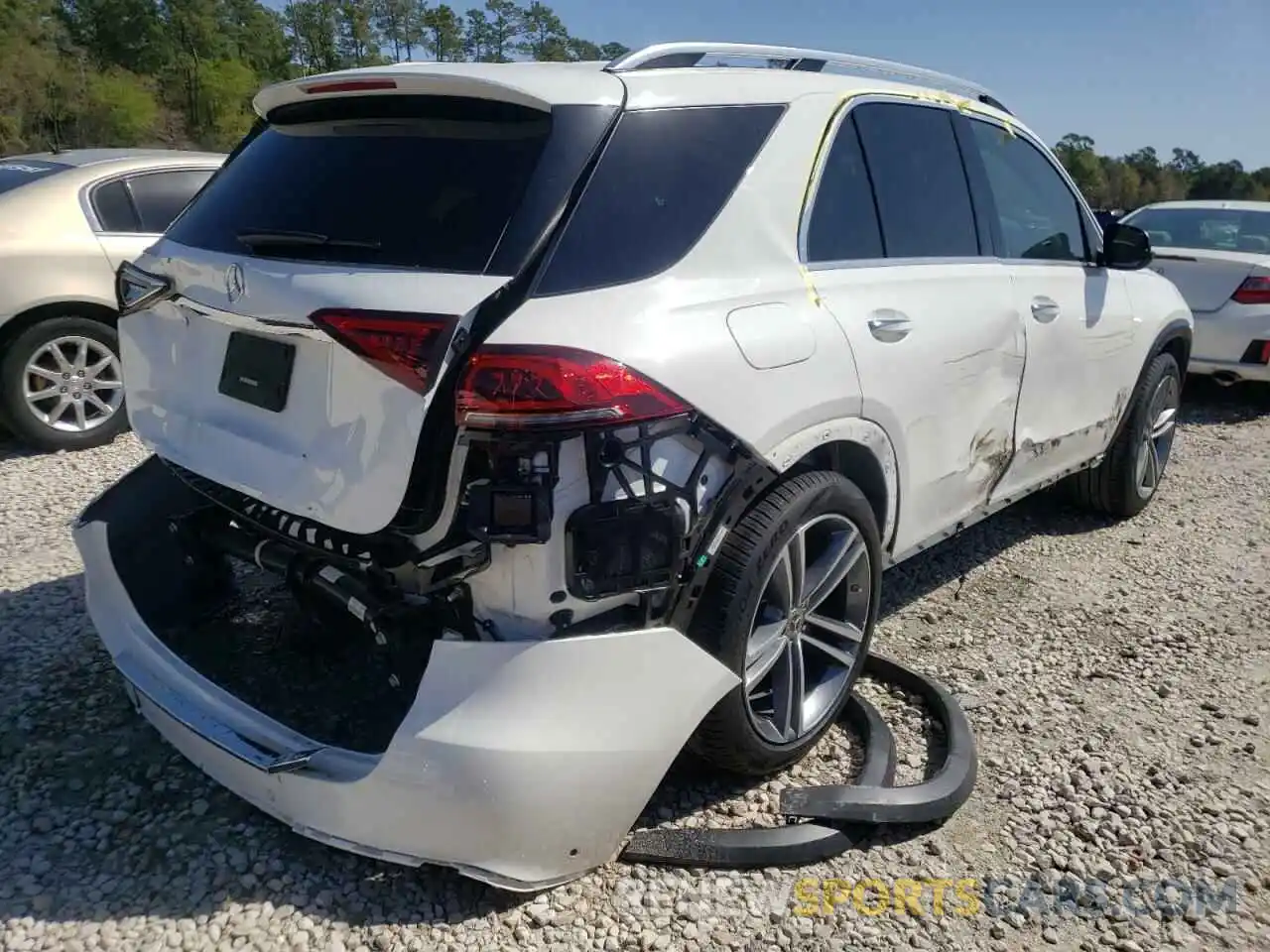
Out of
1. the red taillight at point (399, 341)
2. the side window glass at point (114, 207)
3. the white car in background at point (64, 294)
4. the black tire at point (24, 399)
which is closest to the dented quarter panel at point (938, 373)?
the red taillight at point (399, 341)

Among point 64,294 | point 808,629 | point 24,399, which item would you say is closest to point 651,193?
point 808,629

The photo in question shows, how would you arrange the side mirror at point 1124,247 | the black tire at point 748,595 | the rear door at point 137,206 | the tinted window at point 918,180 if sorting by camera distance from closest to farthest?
the black tire at point 748,595
the tinted window at point 918,180
the side mirror at point 1124,247
the rear door at point 137,206

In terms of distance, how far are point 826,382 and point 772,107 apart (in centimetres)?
77

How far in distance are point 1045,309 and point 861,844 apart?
7.22 feet

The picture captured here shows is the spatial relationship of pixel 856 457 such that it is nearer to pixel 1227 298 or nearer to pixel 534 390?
pixel 534 390

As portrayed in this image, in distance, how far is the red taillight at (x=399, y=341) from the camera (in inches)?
79.7

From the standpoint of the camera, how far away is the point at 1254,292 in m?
7.43

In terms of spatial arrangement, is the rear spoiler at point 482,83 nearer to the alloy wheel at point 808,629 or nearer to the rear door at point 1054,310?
the alloy wheel at point 808,629

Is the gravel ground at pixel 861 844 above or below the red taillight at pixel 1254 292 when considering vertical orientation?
below

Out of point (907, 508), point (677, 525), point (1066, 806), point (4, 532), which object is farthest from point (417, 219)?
point (4, 532)

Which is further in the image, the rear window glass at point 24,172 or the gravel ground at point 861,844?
the rear window glass at point 24,172

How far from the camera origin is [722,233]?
96.7 inches

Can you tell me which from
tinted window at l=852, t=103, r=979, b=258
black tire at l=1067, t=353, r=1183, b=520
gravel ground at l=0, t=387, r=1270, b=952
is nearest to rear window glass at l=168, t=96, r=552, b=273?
tinted window at l=852, t=103, r=979, b=258

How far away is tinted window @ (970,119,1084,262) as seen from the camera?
12.5 feet
